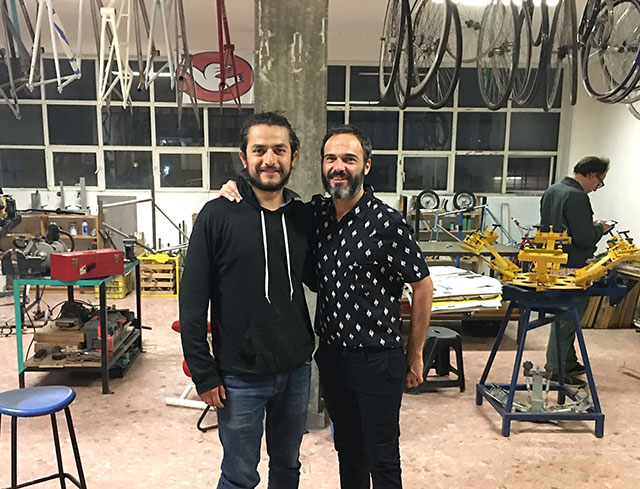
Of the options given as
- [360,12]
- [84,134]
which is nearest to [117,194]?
[84,134]

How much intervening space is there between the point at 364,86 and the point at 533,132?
2498 millimetres

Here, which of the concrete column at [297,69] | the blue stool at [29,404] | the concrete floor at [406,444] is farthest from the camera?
the concrete column at [297,69]

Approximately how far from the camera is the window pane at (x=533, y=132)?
7195 mm

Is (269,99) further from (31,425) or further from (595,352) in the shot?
(595,352)

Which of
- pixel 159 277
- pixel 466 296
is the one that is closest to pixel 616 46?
pixel 466 296

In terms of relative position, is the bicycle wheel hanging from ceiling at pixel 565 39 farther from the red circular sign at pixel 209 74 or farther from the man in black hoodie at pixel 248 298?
the red circular sign at pixel 209 74

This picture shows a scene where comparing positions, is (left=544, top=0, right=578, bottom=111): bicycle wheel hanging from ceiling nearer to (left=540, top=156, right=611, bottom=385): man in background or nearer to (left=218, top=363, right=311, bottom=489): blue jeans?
(left=540, top=156, right=611, bottom=385): man in background

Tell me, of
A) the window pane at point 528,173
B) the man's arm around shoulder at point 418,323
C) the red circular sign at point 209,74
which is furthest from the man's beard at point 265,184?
the window pane at point 528,173

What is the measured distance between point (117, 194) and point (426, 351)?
16.7 feet

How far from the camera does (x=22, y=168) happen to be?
7.00m

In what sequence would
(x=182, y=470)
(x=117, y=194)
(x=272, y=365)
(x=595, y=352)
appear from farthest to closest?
(x=117, y=194) → (x=595, y=352) → (x=182, y=470) → (x=272, y=365)

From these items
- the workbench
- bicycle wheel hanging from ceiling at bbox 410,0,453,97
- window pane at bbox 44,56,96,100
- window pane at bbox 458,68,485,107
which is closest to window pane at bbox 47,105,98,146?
window pane at bbox 44,56,96,100

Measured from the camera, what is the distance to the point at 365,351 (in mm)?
1662

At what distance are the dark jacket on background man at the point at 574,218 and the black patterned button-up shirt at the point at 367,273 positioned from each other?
217cm
